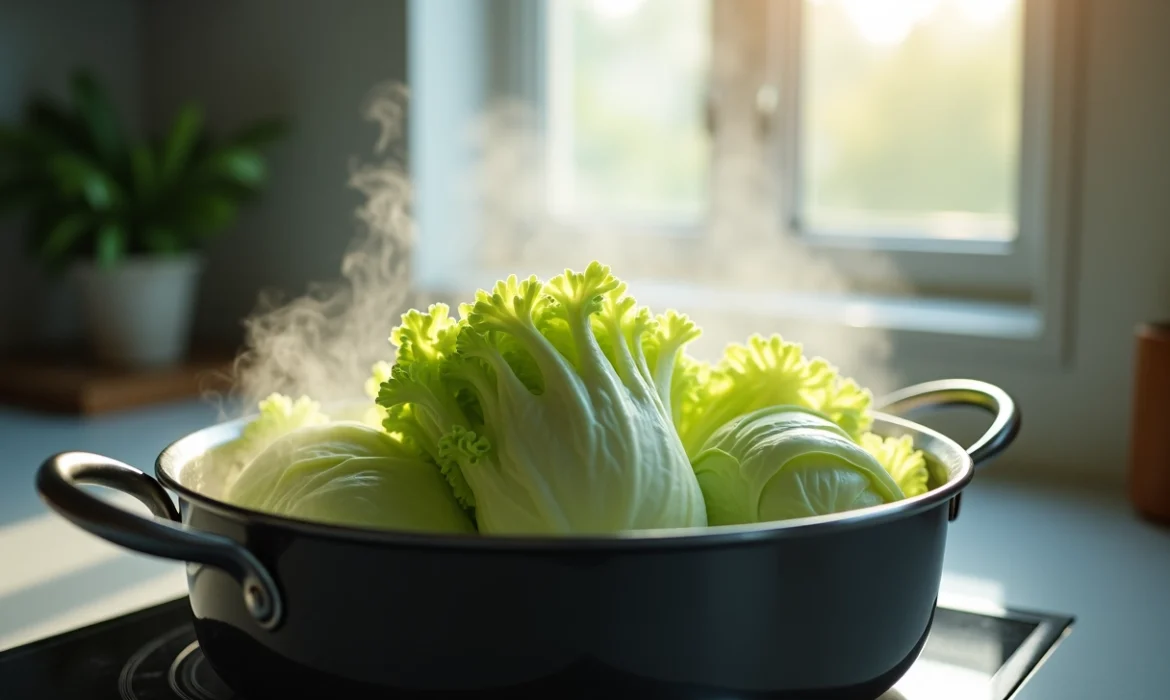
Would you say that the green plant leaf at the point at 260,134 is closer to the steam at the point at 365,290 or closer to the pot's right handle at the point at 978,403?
the steam at the point at 365,290

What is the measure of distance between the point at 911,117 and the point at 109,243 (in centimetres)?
109

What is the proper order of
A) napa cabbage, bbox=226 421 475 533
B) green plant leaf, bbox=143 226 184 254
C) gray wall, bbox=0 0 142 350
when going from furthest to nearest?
1. gray wall, bbox=0 0 142 350
2. green plant leaf, bbox=143 226 184 254
3. napa cabbage, bbox=226 421 475 533

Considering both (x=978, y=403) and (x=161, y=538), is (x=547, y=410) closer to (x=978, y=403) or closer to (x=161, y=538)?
(x=161, y=538)

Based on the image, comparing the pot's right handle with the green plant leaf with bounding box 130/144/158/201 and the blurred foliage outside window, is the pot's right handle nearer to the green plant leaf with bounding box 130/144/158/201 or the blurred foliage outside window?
the blurred foliage outside window

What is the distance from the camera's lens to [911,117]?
1.73m

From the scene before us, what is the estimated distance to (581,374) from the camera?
25.5 inches

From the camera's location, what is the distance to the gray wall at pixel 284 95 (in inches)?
75.4

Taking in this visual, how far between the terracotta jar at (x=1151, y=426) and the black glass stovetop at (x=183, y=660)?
0.34 meters

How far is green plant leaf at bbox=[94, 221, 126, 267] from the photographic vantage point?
5.81 ft

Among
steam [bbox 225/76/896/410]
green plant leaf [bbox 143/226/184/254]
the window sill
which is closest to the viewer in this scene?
the window sill

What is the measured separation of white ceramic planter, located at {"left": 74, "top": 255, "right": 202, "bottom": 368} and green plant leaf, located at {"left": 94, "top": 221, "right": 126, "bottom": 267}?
3 centimetres

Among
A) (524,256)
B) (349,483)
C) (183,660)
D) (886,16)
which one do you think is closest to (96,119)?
(524,256)

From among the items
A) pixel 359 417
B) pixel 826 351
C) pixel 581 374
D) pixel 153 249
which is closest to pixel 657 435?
pixel 581 374

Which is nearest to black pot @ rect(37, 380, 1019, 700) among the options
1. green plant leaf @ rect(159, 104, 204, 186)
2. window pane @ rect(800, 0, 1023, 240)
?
window pane @ rect(800, 0, 1023, 240)
